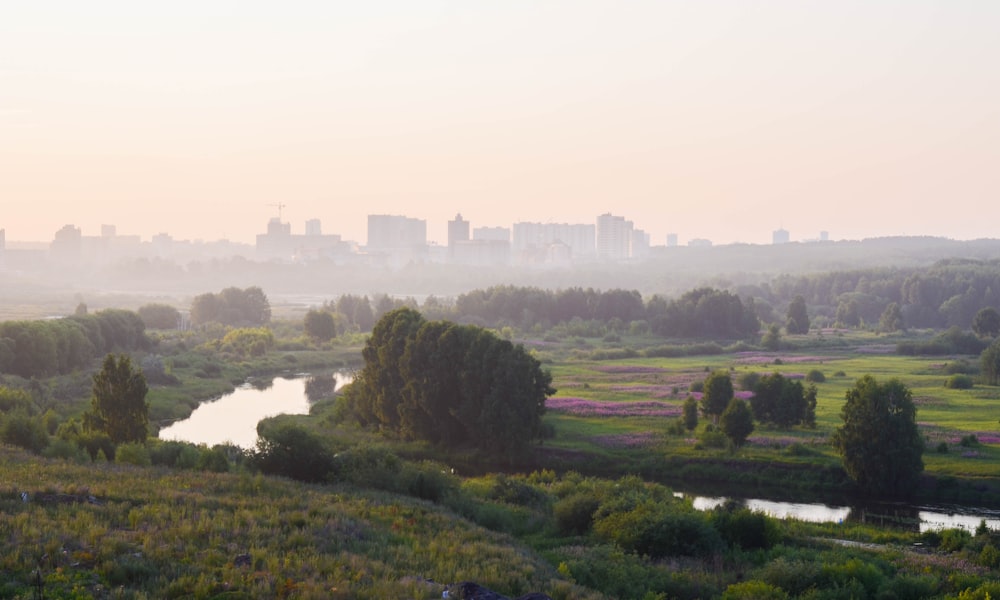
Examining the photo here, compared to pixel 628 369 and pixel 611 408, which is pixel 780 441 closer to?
pixel 611 408

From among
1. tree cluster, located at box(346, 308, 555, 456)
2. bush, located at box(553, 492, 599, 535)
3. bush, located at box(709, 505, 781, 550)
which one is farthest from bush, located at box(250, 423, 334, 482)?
tree cluster, located at box(346, 308, 555, 456)

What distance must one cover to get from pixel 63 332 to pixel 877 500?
55554mm

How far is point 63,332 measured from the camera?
67.2m

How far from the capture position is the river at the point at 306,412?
113ft

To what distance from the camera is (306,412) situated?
60156 mm

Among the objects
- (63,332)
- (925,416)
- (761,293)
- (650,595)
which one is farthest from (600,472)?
(761,293)

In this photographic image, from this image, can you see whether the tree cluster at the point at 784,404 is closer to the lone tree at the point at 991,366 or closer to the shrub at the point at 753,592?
the lone tree at the point at 991,366

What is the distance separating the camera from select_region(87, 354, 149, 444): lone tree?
36062 millimetres

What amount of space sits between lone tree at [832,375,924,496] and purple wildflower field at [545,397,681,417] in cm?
1503

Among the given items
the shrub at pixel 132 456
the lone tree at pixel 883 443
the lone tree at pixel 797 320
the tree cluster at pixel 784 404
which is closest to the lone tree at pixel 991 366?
the tree cluster at pixel 784 404

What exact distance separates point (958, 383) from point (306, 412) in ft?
140

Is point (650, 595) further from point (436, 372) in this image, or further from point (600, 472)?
point (436, 372)

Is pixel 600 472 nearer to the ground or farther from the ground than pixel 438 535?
nearer to the ground

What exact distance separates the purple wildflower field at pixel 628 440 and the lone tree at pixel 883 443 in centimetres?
1044
